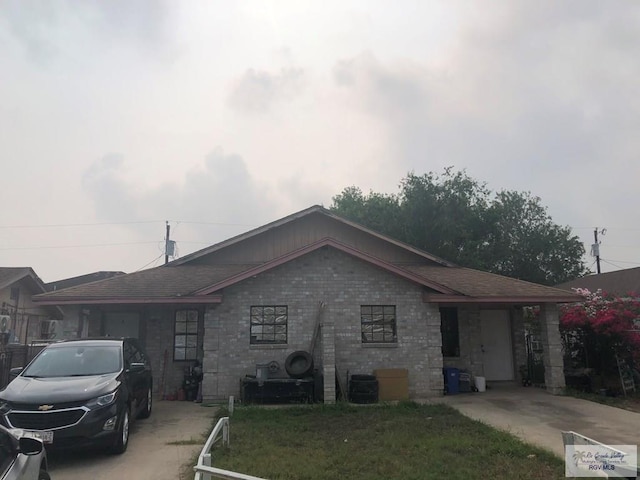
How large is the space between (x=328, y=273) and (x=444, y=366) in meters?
4.97

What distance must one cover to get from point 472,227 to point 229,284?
23.9m

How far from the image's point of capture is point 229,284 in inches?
506

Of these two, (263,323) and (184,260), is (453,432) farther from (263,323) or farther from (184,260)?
(184,260)

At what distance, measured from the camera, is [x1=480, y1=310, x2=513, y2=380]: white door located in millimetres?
16094

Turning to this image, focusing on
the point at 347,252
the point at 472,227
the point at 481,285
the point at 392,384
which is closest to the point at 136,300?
the point at 347,252

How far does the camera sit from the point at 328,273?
13695mm

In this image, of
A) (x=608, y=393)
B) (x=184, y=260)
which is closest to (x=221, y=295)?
(x=184, y=260)

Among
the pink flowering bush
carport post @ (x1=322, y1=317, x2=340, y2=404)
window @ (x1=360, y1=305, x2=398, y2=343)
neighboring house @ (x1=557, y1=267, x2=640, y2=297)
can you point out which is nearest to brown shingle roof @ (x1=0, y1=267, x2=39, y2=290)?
carport post @ (x1=322, y1=317, x2=340, y2=404)

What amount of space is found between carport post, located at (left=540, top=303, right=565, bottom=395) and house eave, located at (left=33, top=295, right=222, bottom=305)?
9280 millimetres

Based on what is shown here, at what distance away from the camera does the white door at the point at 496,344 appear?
16094 millimetres

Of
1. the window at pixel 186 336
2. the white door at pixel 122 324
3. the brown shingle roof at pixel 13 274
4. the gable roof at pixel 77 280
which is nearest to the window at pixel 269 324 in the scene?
the window at pixel 186 336

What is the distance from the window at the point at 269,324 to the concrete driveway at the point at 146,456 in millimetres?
3081

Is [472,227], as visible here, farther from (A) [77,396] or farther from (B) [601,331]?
(A) [77,396]

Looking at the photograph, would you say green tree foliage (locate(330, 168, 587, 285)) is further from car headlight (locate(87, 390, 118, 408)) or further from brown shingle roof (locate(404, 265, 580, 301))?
car headlight (locate(87, 390, 118, 408))
